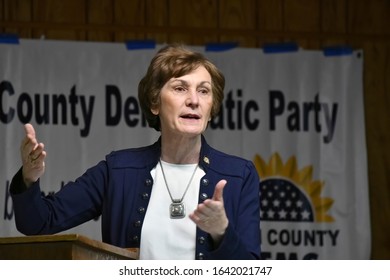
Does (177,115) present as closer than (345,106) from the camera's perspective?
Yes

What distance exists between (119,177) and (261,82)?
281 cm

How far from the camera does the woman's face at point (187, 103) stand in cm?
329

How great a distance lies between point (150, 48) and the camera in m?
5.97

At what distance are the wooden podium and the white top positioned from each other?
28 cm

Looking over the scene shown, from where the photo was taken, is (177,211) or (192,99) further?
(192,99)

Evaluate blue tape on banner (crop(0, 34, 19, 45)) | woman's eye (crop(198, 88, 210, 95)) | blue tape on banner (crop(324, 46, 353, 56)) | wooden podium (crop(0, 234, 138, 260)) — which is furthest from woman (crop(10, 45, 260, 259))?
blue tape on banner (crop(324, 46, 353, 56))

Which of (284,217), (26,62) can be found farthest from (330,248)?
(26,62)

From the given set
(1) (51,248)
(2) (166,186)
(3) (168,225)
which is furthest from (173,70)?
(1) (51,248)

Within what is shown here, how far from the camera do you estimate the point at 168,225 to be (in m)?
3.18

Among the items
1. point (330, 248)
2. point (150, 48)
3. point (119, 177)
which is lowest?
point (330, 248)

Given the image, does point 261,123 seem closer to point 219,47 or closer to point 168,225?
point 219,47

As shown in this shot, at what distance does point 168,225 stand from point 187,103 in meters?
0.38

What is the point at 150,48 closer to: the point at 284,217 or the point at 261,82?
the point at 261,82

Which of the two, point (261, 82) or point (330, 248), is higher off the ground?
point (261, 82)
